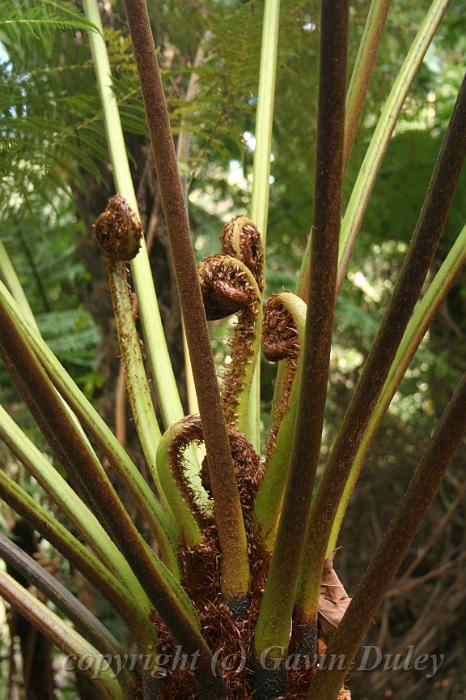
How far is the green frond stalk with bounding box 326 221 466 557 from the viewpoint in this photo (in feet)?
3.00

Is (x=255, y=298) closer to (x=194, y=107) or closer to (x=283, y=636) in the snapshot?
(x=283, y=636)

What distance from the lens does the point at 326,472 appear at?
0.81 metres

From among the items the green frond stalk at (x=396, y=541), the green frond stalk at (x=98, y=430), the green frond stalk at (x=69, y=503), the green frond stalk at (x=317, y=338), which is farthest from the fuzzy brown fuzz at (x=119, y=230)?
the green frond stalk at (x=396, y=541)

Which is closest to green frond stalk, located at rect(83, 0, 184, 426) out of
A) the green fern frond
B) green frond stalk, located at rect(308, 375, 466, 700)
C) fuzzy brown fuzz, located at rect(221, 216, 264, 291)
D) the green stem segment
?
the green fern frond

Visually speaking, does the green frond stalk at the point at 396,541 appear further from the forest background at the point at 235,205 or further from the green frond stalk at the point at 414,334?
the forest background at the point at 235,205

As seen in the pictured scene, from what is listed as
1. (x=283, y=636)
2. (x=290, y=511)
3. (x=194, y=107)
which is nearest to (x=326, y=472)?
(x=290, y=511)

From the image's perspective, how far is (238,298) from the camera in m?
0.97

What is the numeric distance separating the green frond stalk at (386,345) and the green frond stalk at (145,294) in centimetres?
30

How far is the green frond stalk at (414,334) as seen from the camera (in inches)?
35.9

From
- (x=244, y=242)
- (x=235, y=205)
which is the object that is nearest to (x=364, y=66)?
(x=244, y=242)

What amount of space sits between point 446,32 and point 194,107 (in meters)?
2.27

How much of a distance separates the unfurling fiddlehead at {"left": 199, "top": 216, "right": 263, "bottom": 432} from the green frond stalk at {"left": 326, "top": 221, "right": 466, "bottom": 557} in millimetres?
168

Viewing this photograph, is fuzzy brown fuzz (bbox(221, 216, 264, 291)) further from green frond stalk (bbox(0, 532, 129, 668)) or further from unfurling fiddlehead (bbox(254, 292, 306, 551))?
green frond stalk (bbox(0, 532, 129, 668))

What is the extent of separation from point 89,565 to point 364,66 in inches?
27.8
